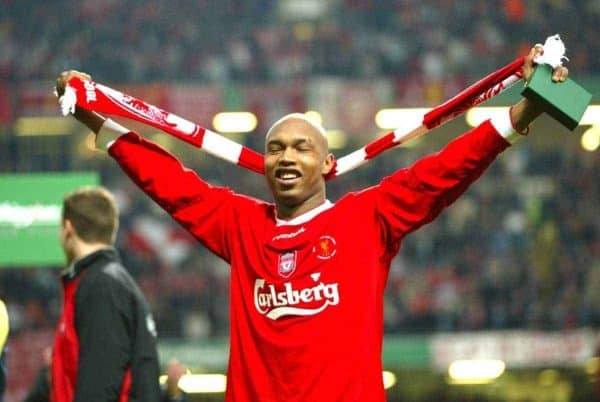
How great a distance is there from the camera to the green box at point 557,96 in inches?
114

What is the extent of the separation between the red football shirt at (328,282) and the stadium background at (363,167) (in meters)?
7.67

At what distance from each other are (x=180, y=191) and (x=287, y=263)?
0.40 metres

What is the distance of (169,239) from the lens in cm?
1243

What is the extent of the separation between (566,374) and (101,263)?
7.95 m

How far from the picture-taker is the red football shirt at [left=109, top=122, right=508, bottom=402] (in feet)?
9.62

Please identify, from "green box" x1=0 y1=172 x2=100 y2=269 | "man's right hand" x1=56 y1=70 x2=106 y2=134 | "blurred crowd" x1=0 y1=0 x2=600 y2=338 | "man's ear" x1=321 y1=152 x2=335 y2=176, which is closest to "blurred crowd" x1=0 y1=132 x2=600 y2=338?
"blurred crowd" x1=0 y1=0 x2=600 y2=338

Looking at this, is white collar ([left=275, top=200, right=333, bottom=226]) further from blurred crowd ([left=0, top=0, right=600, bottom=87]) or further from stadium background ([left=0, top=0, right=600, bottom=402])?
blurred crowd ([left=0, top=0, right=600, bottom=87])

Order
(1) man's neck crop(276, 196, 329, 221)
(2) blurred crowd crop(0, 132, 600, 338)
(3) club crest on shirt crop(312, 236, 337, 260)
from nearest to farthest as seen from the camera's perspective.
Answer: (3) club crest on shirt crop(312, 236, 337, 260) → (1) man's neck crop(276, 196, 329, 221) → (2) blurred crowd crop(0, 132, 600, 338)

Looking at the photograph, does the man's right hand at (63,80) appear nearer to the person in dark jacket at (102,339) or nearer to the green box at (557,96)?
the person in dark jacket at (102,339)

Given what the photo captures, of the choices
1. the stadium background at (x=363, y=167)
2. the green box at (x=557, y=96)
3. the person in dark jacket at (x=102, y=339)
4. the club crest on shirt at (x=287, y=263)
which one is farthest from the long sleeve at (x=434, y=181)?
the stadium background at (x=363, y=167)

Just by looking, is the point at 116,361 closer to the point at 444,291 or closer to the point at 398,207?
the point at 398,207

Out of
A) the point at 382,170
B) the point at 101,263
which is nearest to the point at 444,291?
the point at 382,170

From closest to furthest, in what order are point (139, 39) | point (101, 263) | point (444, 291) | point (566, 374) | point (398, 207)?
point (398, 207)
point (101, 263)
point (566, 374)
point (444, 291)
point (139, 39)

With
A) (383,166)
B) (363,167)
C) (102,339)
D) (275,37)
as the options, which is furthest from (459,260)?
(102,339)
